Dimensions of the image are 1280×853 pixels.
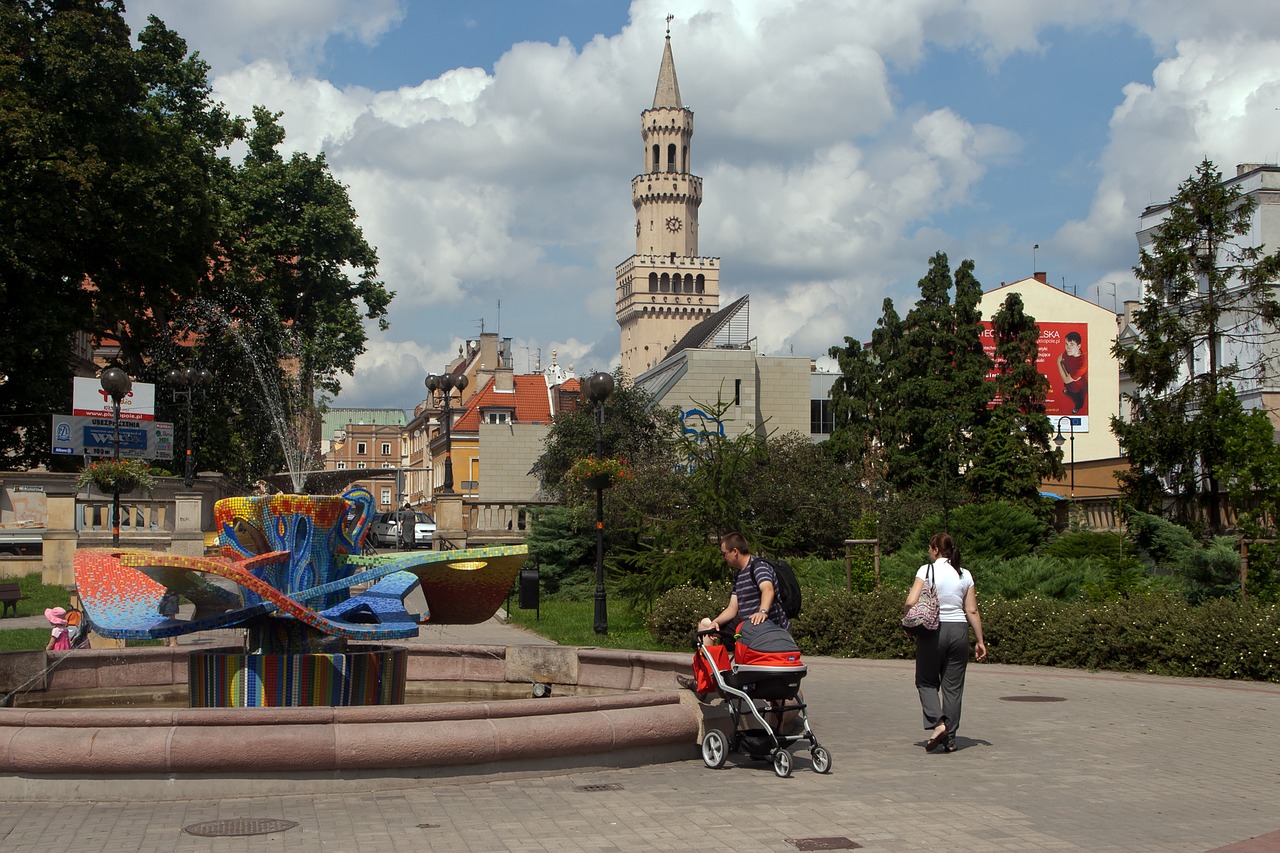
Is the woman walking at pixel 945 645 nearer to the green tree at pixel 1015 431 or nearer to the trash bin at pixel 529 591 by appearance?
the trash bin at pixel 529 591

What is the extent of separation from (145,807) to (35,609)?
1877 cm

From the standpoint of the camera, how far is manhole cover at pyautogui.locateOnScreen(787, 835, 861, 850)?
7371mm

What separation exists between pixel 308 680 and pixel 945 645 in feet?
16.9

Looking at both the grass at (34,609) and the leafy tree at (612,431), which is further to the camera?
the leafy tree at (612,431)

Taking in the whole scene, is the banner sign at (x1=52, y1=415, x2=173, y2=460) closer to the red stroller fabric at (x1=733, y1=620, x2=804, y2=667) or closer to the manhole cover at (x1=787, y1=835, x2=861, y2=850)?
the red stroller fabric at (x1=733, y1=620, x2=804, y2=667)

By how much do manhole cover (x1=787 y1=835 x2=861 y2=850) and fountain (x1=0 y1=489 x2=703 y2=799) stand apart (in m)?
2.17

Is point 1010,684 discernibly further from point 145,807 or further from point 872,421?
point 872,421

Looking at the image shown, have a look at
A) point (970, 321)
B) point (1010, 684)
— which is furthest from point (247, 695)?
point (970, 321)

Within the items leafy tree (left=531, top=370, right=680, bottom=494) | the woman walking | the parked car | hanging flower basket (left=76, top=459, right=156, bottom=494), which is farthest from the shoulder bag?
leafy tree (left=531, top=370, right=680, bottom=494)

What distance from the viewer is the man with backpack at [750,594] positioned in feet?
33.1

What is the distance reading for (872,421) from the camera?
53031 mm

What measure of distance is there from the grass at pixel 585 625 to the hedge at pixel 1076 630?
67 centimetres

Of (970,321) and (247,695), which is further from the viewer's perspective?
(970,321)

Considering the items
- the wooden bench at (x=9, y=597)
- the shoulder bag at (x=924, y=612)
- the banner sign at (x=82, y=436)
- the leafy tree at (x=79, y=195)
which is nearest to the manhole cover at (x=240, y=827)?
the shoulder bag at (x=924, y=612)
